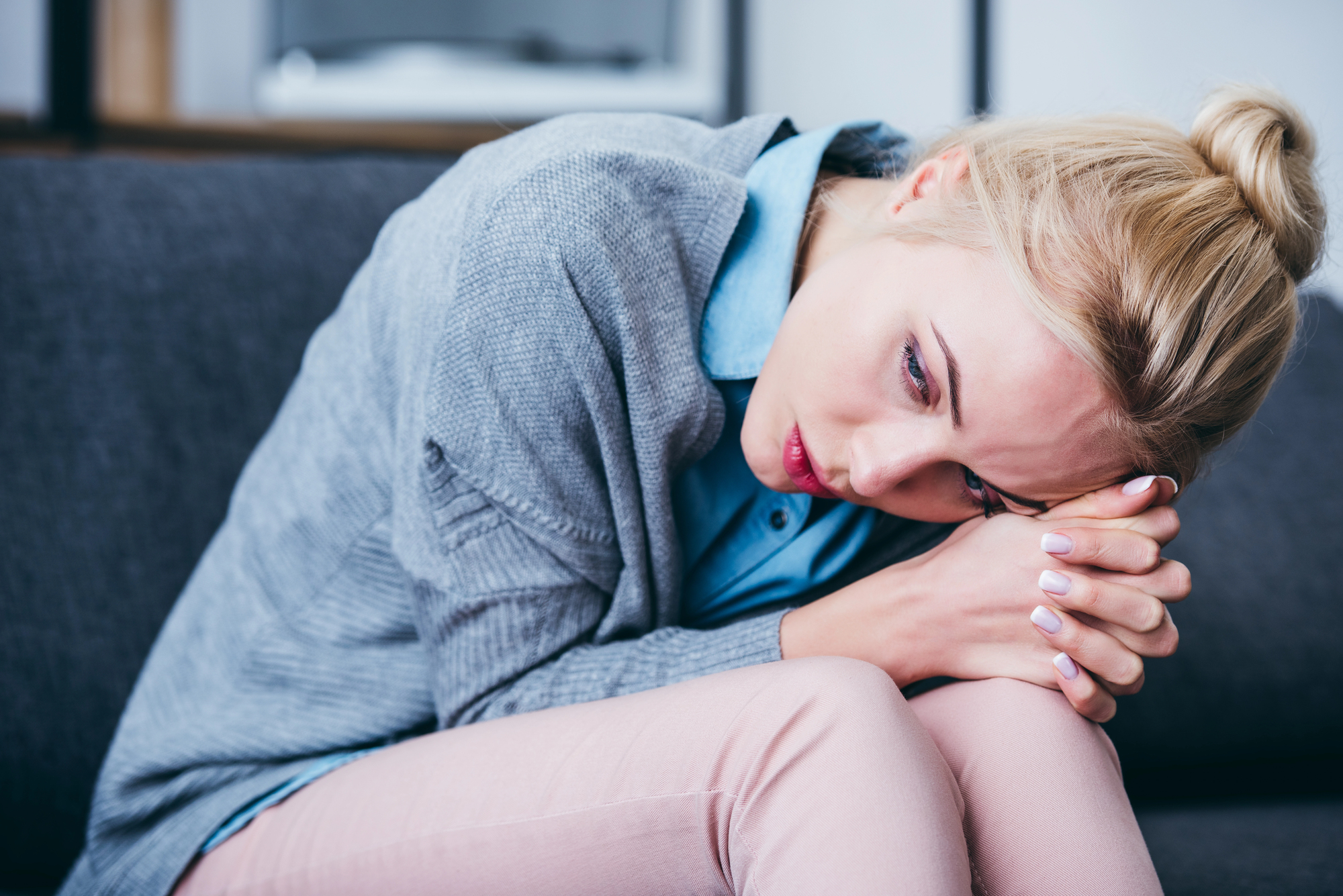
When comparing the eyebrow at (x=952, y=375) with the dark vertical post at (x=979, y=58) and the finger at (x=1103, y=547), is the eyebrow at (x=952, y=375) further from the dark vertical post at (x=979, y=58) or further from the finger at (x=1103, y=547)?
the dark vertical post at (x=979, y=58)

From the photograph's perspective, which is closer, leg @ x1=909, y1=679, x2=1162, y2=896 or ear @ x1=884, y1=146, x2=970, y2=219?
leg @ x1=909, y1=679, x2=1162, y2=896

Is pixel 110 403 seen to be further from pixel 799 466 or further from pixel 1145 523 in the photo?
pixel 1145 523

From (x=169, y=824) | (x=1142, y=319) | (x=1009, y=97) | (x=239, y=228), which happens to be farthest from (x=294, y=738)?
(x=1009, y=97)

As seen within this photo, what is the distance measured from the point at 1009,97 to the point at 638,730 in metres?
1.76

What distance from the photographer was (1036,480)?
648 millimetres

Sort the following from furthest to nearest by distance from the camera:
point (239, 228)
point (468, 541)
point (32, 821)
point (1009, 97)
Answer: point (1009, 97) < point (239, 228) < point (32, 821) < point (468, 541)

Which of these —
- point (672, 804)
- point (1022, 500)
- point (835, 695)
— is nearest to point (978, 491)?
point (1022, 500)

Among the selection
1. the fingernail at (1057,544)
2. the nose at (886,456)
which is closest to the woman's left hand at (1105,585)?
the fingernail at (1057,544)

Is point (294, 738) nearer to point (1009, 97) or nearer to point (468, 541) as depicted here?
point (468, 541)

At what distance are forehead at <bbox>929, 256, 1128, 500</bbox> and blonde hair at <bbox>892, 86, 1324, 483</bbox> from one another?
0.01 metres

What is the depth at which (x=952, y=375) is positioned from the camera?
597 millimetres

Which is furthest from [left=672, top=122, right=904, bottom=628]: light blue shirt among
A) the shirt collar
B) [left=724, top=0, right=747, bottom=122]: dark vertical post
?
[left=724, top=0, right=747, bottom=122]: dark vertical post

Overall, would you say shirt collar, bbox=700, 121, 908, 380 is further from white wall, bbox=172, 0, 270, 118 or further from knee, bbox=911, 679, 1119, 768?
white wall, bbox=172, 0, 270, 118

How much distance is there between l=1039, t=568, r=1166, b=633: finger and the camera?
65 centimetres
